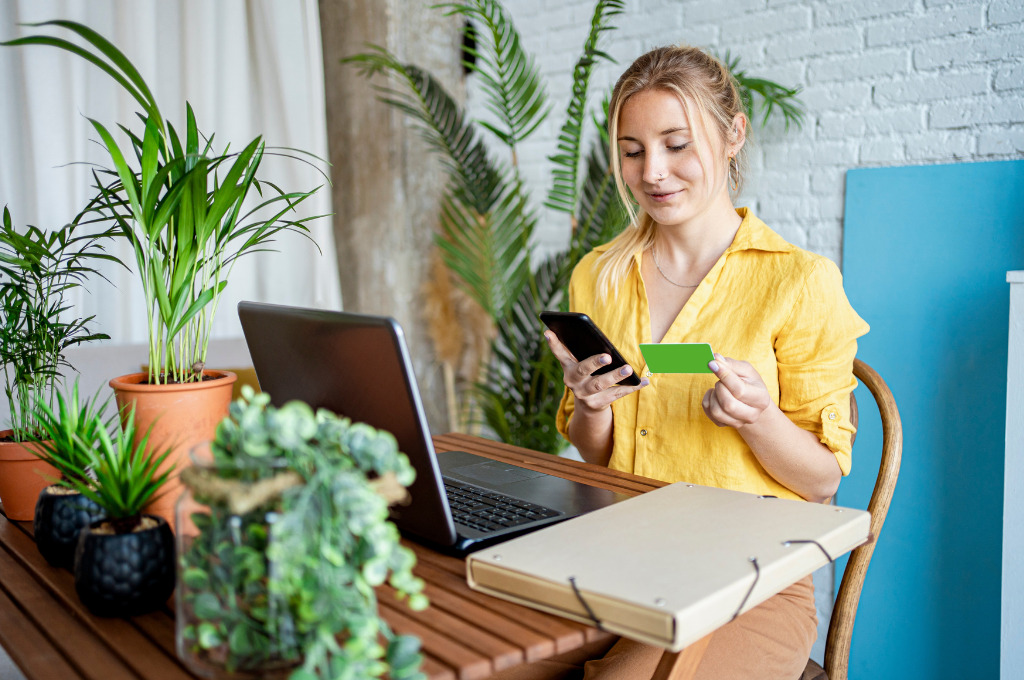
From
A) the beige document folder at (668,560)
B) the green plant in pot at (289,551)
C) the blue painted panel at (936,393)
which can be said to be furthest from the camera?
the blue painted panel at (936,393)

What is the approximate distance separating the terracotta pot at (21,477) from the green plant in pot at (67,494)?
3.8 inches

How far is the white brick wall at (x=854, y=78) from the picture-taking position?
5.98 feet

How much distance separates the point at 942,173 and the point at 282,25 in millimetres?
2138

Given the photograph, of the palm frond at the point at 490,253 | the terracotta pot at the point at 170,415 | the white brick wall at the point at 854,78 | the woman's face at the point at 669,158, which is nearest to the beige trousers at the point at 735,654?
the terracotta pot at the point at 170,415

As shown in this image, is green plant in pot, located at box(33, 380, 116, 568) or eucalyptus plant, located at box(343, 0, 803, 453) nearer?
green plant in pot, located at box(33, 380, 116, 568)

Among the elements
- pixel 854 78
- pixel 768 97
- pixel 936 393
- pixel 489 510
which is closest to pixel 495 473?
pixel 489 510

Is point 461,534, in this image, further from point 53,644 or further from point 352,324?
point 53,644

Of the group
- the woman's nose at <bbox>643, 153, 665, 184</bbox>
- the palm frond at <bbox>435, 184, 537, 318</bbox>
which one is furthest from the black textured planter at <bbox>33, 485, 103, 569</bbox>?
the palm frond at <bbox>435, 184, 537, 318</bbox>

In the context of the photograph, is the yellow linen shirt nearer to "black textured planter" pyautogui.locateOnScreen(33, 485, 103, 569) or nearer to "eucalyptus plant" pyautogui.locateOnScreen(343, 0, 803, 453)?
"black textured planter" pyautogui.locateOnScreen(33, 485, 103, 569)

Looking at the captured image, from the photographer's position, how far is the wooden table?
0.63 meters

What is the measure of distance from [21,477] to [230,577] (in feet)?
1.93

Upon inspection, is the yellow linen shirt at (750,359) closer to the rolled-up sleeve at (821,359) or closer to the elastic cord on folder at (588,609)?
the rolled-up sleeve at (821,359)

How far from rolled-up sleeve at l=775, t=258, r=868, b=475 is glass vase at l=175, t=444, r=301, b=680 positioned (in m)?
0.97

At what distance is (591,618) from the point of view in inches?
26.2
